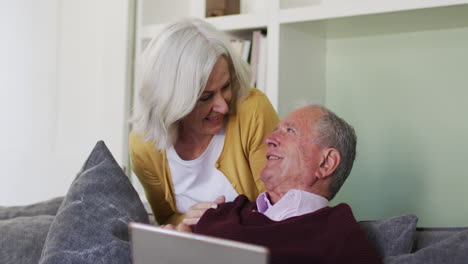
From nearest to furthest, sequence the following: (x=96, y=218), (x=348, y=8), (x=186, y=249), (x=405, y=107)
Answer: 1. (x=186, y=249)
2. (x=96, y=218)
3. (x=348, y=8)
4. (x=405, y=107)

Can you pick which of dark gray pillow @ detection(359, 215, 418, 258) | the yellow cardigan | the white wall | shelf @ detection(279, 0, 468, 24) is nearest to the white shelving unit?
shelf @ detection(279, 0, 468, 24)

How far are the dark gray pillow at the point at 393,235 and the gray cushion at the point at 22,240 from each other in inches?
34.9

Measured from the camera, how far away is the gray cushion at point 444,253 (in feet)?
4.54

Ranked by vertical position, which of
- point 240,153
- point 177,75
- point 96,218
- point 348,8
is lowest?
point 96,218

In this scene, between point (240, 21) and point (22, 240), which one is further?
point (240, 21)

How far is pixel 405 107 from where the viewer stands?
276 cm

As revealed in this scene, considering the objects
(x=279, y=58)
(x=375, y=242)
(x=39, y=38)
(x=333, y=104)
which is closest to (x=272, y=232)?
(x=375, y=242)

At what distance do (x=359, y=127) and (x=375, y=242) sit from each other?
4.48 ft

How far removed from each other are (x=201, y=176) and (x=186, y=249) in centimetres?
118

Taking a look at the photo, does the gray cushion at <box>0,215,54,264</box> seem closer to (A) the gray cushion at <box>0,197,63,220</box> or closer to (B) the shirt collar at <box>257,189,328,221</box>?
(A) the gray cushion at <box>0,197,63,220</box>

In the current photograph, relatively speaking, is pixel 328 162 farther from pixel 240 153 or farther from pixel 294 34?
pixel 294 34

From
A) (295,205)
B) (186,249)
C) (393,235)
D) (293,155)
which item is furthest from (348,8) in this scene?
(186,249)

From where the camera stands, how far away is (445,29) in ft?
8.76

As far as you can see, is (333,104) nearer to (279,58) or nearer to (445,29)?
(279,58)
